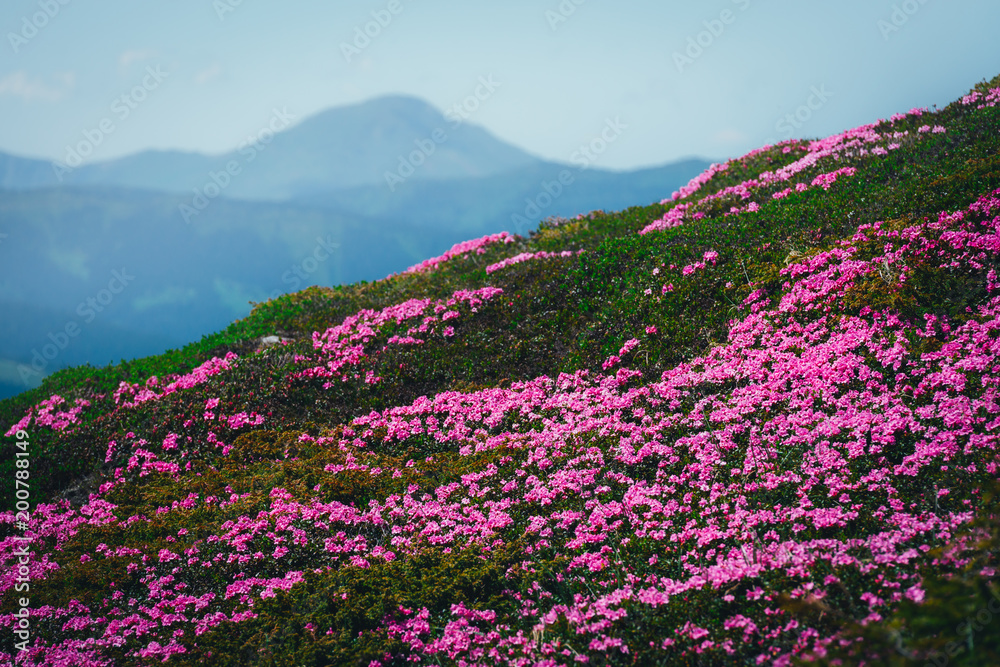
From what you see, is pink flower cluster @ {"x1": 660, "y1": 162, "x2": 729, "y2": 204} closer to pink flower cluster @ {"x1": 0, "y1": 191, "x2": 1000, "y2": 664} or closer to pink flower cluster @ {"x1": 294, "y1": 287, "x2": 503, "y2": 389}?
pink flower cluster @ {"x1": 294, "y1": 287, "x2": 503, "y2": 389}

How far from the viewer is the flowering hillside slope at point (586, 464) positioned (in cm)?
721

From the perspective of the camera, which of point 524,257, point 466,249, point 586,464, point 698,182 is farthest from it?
point 698,182

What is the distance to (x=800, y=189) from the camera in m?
18.2

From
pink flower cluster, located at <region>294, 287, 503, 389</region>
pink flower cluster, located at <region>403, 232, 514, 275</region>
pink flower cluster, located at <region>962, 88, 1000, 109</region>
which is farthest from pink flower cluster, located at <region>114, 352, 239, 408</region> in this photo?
pink flower cluster, located at <region>962, 88, 1000, 109</region>

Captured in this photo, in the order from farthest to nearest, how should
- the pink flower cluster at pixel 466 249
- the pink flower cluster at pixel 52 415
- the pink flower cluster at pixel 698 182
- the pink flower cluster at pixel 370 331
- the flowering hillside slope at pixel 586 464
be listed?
the pink flower cluster at pixel 698 182 → the pink flower cluster at pixel 466 249 → the pink flower cluster at pixel 370 331 → the pink flower cluster at pixel 52 415 → the flowering hillside slope at pixel 586 464

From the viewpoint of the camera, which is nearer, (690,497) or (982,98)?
(690,497)

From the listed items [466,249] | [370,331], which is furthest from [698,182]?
[370,331]

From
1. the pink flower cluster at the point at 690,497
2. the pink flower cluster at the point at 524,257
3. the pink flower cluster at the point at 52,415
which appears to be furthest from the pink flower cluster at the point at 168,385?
the pink flower cluster at the point at 524,257

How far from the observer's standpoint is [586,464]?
10500 millimetres

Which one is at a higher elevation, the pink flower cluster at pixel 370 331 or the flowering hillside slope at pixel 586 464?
the pink flower cluster at pixel 370 331

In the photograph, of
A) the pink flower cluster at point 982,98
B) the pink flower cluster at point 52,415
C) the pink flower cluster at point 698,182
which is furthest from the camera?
the pink flower cluster at point 698,182

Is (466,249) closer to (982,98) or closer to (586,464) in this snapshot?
(586,464)

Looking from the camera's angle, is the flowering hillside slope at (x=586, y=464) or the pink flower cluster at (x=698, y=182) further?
the pink flower cluster at (x=698, y=182)

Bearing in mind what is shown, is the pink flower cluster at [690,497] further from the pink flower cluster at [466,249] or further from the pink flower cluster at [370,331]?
the pink flower cluster at [466,249]
